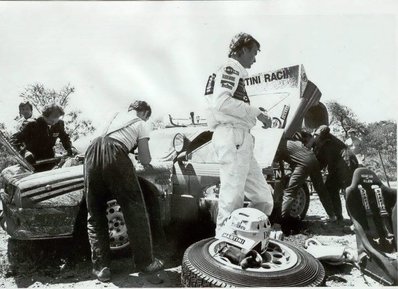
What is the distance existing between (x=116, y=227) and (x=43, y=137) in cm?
159

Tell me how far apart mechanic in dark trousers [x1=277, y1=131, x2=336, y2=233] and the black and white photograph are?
0.02m

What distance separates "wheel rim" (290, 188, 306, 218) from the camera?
4.10m

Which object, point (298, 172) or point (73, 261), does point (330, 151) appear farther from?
point (73, 261)

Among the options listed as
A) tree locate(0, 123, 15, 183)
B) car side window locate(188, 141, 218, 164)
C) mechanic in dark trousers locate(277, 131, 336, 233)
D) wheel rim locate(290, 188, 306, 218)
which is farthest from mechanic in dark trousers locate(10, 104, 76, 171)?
wheel rim locate(290, 188, 306, 218)

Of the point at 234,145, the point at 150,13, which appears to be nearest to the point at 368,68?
the point at 234,145

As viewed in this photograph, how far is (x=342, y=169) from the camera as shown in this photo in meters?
4.04

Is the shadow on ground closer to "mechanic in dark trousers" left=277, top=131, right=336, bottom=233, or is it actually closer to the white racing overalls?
the white racing overalls

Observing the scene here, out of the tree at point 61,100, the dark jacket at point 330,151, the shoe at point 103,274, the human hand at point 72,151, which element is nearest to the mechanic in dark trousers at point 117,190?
the shoe at point 103,274

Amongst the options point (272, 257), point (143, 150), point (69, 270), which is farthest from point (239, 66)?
point (69, 270)

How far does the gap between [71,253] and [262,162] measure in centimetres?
197

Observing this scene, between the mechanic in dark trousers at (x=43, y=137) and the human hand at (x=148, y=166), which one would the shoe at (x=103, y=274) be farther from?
the mechanic in dark trousers at (x=43, y=137)

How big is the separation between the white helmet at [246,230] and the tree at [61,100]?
1842 mm

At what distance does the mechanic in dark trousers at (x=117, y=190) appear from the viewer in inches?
108

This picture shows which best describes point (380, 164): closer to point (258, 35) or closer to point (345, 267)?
point (345, 267)
